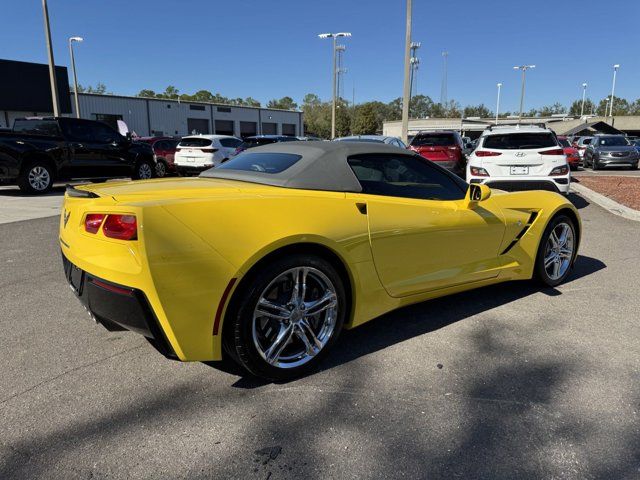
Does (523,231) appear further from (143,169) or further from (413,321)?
(143,169)

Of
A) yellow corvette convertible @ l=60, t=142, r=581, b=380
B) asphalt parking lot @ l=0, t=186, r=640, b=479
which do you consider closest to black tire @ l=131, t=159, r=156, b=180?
asphalt parking lot @ l=0, t=186, r=640, b=479

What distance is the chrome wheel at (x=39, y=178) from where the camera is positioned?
1095 cm

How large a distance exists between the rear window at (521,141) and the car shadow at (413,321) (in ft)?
14.5

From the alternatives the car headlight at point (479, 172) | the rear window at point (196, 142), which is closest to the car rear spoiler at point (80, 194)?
the car headlight at point (479, 172)

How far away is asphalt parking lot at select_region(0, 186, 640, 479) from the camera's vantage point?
2.13 metres

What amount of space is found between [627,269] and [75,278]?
17.8 ft

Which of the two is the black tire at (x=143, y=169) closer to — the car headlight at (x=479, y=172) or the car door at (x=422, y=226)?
the car headlight at (x=479, y=172)

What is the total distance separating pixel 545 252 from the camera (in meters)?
4.39

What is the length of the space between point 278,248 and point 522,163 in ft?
23.1

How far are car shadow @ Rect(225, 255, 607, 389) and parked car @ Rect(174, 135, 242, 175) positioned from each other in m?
12.7

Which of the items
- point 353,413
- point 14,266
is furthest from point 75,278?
point 14,266

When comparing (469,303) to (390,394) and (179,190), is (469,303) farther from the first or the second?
(179,190)

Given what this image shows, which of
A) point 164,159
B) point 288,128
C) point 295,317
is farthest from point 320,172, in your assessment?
point 288,128

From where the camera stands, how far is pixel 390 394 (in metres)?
2.70
